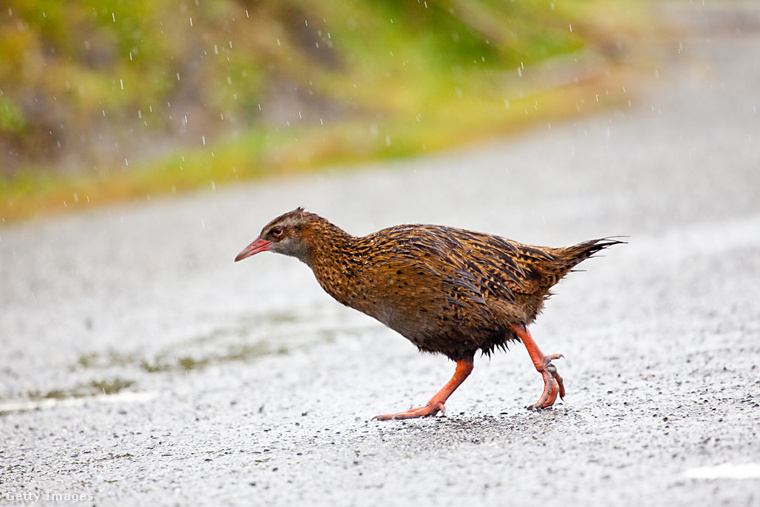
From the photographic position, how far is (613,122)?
58.5ft

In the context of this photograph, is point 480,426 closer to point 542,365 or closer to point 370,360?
point 542,365

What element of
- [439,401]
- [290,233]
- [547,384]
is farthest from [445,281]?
[290,233]

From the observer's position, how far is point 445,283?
4.59 meters

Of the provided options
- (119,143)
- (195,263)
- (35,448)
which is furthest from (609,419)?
(119,143)

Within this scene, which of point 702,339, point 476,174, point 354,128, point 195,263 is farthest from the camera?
point 354,128

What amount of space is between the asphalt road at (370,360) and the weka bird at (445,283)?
1.25ft

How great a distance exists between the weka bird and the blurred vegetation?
8677 mm

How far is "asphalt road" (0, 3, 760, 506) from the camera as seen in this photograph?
3.87m

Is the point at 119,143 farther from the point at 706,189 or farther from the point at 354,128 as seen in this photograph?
the point at 706,189

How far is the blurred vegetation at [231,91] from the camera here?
46.6 feet

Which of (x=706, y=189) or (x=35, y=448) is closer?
(x=35, y=448)

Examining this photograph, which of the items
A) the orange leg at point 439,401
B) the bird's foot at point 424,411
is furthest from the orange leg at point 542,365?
the bird's foot at point 424,411

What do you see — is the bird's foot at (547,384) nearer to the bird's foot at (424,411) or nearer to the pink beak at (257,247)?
the bird's foot at (424,411)

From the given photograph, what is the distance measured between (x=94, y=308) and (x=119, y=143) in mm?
7116
